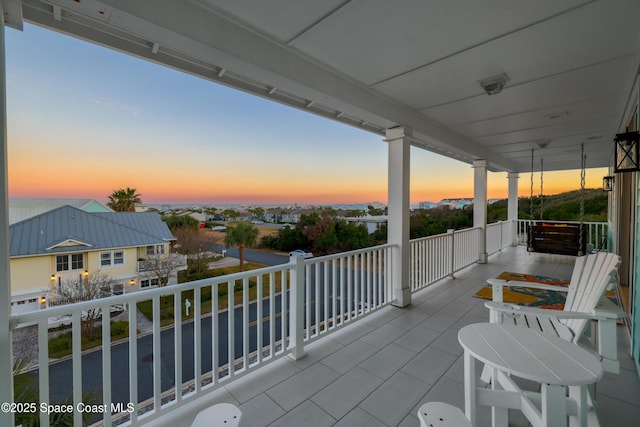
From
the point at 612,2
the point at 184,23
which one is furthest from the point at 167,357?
the point at 612,2

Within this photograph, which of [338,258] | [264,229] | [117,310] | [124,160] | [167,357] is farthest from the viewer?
[338,258]

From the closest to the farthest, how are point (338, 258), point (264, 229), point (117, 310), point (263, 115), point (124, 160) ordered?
point (117, 310)
point (124, 160)
point (264, 229)
point (338, 258)
point (263, 115)

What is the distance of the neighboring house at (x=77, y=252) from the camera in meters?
1.33

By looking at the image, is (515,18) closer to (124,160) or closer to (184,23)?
(184,23)

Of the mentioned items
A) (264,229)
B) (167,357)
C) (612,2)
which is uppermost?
(612,2)

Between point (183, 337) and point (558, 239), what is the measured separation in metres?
6.93

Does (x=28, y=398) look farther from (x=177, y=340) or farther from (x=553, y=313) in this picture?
(x=553, y=313)

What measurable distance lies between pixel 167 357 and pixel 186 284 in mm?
603

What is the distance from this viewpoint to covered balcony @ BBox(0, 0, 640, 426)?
1612mm

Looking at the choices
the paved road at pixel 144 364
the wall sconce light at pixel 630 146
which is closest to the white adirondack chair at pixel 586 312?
the wall sconce light at pixel 630 146

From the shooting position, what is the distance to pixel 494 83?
8.69ft

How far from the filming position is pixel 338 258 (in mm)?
2926

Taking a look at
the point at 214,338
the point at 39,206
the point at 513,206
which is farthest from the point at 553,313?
the point at 513,206

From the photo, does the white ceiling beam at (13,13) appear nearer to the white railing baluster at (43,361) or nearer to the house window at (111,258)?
the house window at (111,258)
